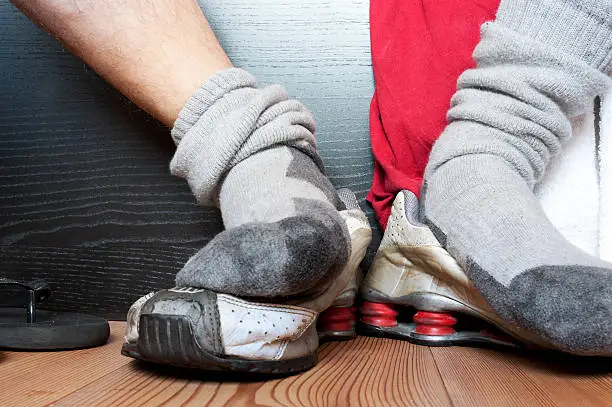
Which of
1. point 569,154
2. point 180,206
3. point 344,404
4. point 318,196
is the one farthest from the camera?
point 180,206

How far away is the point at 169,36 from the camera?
67 cm

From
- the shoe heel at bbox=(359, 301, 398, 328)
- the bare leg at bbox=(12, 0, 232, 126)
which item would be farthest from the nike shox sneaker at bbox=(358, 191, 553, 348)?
the bare leg at bbox=(12, 0, 232, 126)

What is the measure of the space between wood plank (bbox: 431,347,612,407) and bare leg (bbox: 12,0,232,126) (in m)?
0.37

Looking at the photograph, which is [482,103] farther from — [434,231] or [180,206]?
[180,206]

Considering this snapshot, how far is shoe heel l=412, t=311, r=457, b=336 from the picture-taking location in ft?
2.27

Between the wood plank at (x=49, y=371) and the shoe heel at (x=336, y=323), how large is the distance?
8.3 inches

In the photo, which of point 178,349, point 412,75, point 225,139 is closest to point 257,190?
point 225,139

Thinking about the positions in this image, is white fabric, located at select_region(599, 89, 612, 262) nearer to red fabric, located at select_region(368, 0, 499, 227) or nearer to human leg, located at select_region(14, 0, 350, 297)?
red fabric, located at select_region(368, 0, 499, 227)

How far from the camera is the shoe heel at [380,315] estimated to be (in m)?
0.74

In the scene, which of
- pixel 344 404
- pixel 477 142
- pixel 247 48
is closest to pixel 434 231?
pixel 477 142

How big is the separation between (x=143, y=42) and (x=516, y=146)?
0.39 m

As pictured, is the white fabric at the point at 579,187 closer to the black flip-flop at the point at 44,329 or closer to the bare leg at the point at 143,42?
the bare leg at the point at 143,42

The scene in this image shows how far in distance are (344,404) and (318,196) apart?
210mm

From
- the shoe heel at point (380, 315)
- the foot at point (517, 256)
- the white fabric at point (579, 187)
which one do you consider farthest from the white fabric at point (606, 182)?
the shoe heel at point (380, 315)
